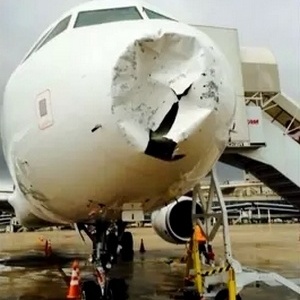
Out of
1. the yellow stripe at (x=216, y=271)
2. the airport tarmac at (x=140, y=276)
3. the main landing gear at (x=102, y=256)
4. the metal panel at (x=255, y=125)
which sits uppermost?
the metal panel at (x=255, y=125)

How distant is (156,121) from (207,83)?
54 centimetres

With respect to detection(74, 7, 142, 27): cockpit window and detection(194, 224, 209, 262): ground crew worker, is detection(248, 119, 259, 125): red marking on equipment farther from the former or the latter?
detection(74, 7, 142, 27): cockpit window

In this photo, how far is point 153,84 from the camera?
441cm

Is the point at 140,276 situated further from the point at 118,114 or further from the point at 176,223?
the point at 118,114

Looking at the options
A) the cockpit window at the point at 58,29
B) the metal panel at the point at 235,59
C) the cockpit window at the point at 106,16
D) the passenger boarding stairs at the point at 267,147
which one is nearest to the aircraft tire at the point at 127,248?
the passenger boarding stairs at the point at 267,147

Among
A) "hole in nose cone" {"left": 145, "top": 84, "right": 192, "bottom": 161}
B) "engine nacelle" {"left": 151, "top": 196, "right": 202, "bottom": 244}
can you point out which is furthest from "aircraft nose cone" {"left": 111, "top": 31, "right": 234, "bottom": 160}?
"engine nacelle" {"left": 151, "top": 196, "right": 202, "bottom": 244}

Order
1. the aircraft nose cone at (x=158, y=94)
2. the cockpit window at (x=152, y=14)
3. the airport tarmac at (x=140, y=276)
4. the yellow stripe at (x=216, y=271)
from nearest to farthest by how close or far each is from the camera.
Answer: the aircraft nose cone at (x=158, y=94)
the cockpit window at (x=152, y=14)
the yellow stripe at (x=216, y=271)
the airport tarmac at (x=140, y=276)

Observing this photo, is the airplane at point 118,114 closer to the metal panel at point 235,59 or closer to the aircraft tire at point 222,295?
the aircraft tire at point 222,295

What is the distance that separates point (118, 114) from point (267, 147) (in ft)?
16.2

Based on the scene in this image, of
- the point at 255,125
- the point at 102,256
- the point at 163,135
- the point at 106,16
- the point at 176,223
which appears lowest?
the point at 102,256

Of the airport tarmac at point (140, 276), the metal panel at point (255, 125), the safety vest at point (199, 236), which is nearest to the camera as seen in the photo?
the safety vest at point (199, 236)

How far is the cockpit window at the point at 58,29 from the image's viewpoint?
19.9ft

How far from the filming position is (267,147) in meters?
8.82

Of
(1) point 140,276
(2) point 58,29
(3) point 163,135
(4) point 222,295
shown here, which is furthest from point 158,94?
(1) point 140,276
